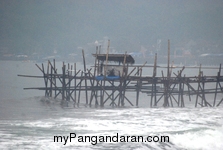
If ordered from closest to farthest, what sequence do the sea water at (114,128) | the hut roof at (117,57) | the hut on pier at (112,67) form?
the sea water at (114,128) < the hut on pier at (112,67) < the hut roof at (117,57)

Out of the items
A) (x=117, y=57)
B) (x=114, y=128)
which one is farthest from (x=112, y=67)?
(x=114, y=128)

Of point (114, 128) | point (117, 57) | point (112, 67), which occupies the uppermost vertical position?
point (117, 57)

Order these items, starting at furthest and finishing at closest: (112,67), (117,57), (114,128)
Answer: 1. (117,57)
2. (112,67)
3. (114,128)

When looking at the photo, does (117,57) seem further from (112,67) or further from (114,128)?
(114,128)

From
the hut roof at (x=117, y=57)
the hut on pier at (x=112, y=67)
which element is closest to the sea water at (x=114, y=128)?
the hut on pier at (x=112, y=67)

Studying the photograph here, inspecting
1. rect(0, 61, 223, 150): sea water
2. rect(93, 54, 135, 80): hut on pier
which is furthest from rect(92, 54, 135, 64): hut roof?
rect(0, 61, 223, 150): sea water

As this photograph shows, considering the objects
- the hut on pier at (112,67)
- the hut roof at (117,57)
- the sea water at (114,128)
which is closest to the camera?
the sea water at (114,128)

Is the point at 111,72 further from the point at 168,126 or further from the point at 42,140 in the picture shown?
the point at 42,140

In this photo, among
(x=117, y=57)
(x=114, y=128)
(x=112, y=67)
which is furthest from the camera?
(x=117, y=57)

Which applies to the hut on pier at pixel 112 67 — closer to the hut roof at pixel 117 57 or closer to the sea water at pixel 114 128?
the hut roof at pixel 117 57

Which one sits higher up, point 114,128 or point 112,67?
point 112,67

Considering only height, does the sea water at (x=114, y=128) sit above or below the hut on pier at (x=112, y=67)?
below

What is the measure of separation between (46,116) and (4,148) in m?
7.99

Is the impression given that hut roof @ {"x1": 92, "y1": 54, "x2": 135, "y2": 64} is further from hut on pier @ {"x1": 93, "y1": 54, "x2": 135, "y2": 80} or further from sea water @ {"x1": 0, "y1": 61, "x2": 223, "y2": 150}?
sea water @ {"x1": 0, "y1": 61, "x2": 223, "y2": 150}
